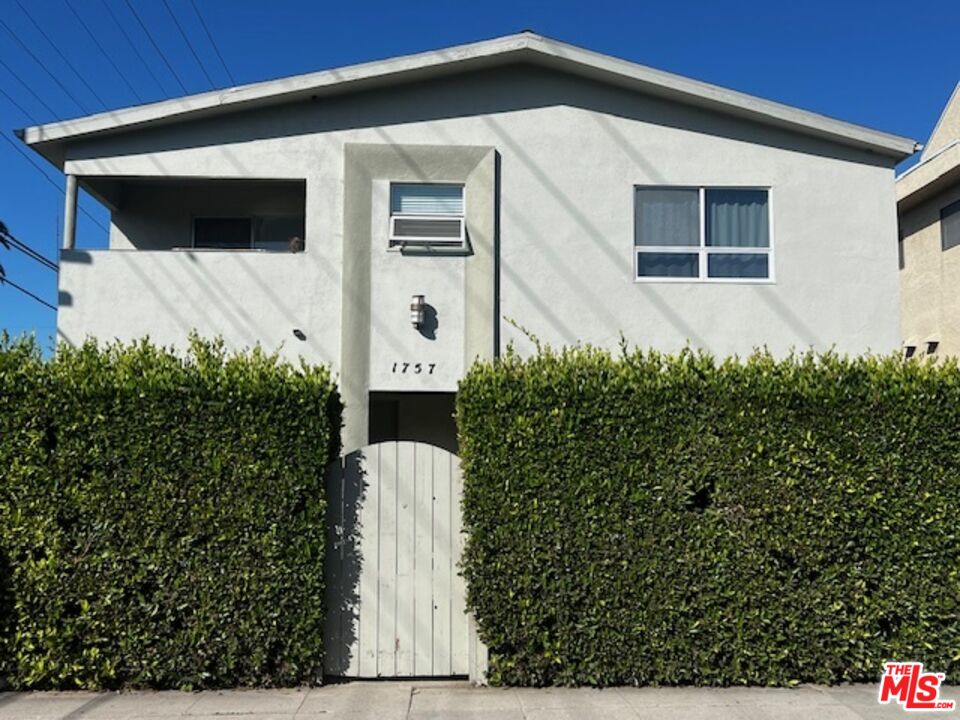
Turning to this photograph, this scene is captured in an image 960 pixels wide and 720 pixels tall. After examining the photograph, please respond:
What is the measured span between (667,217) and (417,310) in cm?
357

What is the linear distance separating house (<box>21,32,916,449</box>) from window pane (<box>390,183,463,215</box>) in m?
0.02

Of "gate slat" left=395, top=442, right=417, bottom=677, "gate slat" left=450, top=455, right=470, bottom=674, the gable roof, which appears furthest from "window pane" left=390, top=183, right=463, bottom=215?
the gable roof

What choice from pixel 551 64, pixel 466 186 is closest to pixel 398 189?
pixel 466 186

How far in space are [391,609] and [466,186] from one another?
18.3 feet

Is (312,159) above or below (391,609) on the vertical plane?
above

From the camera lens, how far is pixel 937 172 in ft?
45.9

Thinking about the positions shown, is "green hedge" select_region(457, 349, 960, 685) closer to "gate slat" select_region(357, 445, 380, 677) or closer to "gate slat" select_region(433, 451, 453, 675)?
"gate slat" select_region(433, 451, 453, 675)

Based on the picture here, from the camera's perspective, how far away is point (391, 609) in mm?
6195

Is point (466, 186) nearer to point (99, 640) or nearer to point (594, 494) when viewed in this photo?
point (594, 494)

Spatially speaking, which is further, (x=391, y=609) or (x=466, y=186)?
(x=466, y=186)

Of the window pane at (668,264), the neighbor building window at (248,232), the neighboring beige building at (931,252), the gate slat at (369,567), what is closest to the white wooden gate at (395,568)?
the gate slat at (369,567)

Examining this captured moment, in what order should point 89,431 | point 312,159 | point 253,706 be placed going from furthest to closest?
point 312,159 < point 89,431 < point 253,706

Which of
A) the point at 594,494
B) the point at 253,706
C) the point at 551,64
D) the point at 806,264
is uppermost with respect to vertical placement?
the point at 551,64

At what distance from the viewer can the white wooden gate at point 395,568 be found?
6168mm
